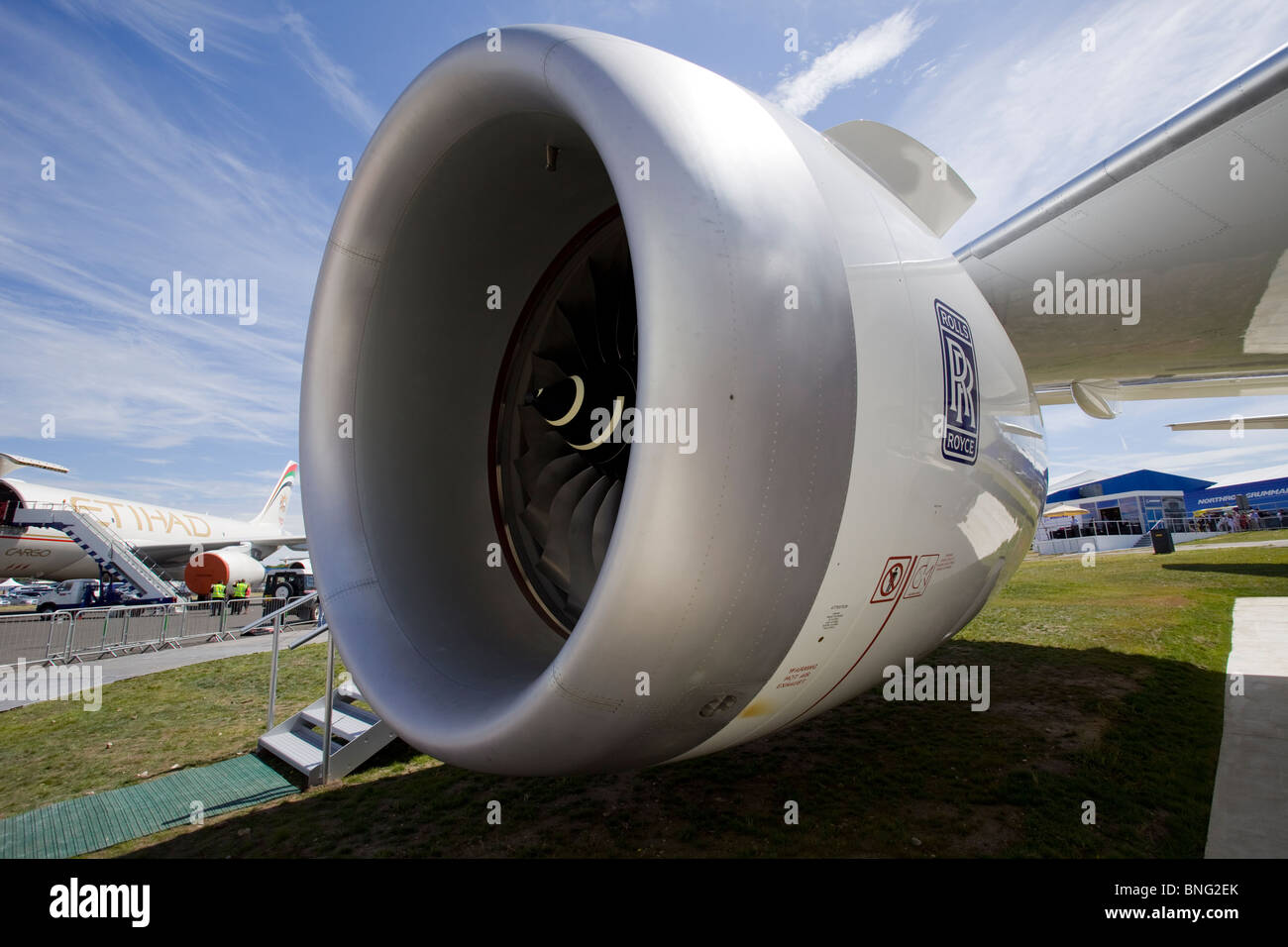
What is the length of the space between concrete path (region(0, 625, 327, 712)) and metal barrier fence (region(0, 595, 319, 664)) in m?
0.45

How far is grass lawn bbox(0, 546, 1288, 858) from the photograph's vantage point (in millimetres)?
3188

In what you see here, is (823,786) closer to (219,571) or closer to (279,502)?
(219,571)

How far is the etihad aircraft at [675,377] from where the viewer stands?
1.62 meters

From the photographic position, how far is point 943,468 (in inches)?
85.4

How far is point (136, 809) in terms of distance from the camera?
13.8ft

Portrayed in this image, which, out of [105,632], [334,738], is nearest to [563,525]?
[334,738]

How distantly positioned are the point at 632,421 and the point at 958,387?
115 cm

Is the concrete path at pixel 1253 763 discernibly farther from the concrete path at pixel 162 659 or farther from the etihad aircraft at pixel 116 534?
the etihad aircraft at pixel 116 534

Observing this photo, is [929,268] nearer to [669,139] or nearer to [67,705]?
[669,139]

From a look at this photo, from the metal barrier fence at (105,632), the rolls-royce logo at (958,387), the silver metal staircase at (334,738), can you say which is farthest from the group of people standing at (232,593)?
the rolls-royce logo at (958,387)

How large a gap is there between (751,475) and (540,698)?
78 cm

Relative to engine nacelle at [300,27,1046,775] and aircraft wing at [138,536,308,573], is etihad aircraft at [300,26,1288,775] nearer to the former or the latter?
engine nacelle at [300,27,1046,775]

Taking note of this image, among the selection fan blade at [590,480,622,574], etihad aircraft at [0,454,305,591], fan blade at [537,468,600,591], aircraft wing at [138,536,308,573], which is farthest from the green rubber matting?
aircraft wing at [138,536,308,573]
